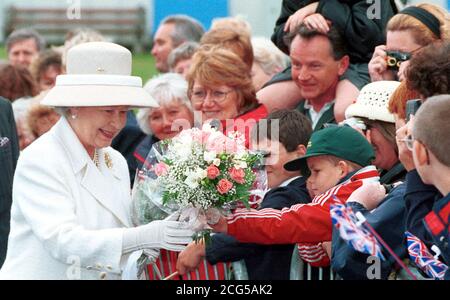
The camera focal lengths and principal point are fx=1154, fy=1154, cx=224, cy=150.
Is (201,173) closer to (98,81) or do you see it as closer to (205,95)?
(98,81)

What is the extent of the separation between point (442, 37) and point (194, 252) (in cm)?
189

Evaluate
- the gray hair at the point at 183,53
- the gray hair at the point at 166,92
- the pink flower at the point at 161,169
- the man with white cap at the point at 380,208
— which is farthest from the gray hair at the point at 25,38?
the pink flower at the point at 161,169

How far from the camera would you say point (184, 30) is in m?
10.6

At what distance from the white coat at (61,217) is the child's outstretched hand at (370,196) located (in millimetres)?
1167

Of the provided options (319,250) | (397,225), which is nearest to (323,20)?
(319,250)

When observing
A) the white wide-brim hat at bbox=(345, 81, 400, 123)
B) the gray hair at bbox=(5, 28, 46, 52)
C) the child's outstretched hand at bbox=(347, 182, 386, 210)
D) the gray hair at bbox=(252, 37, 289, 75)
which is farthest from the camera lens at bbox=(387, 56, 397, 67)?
the gray hair at bbox=(5, 28, 46, 52)

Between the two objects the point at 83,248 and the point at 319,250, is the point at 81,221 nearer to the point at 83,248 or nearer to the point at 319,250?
the point at 83,248

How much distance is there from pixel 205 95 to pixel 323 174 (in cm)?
172

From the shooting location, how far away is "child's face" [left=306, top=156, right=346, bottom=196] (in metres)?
6.09

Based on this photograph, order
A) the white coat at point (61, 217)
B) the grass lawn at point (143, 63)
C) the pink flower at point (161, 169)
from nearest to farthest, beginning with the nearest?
the white coat at point (61, 217) < the pink flower at point (161, 169) < the grass lawn at point (143, 63)

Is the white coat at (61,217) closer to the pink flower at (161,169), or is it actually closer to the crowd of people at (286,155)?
the crowd of people at (286,155)

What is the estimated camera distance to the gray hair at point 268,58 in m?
9.10

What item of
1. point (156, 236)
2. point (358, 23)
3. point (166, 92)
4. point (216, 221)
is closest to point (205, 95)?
point (166, 92)

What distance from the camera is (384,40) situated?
748cm
